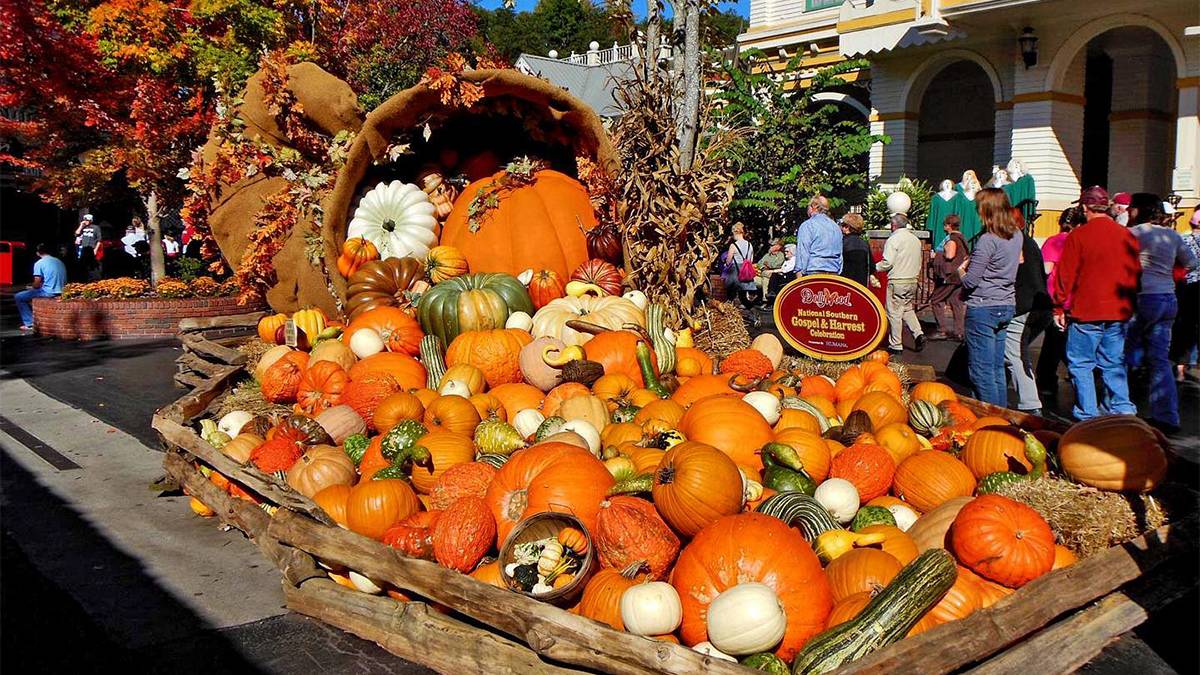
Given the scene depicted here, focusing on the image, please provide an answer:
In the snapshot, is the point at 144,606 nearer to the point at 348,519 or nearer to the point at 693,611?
the point at 348,519

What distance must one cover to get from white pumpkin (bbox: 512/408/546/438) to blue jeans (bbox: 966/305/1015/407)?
374 cm

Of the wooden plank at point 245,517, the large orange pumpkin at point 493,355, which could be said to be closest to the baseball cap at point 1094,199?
the large orange pumpkin at point 493,355

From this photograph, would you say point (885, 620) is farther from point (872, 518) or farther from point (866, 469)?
point (866, 469)

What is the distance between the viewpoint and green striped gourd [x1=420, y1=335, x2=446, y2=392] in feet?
21.7

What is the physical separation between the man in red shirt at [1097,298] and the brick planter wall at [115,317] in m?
12.6

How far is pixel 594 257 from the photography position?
823cm

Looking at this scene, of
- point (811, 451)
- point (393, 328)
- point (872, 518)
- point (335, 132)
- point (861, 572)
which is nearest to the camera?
point (861, 572)

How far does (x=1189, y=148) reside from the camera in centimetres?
1458

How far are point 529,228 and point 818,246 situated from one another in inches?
144

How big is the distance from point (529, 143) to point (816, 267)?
137 inches

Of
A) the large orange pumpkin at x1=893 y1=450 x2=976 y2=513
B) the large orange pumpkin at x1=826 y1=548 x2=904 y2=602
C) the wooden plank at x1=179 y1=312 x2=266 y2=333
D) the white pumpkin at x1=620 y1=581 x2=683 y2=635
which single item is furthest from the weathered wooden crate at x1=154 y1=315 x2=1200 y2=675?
the wooden plank at x1=179 y1=312 x2=266 y2=333

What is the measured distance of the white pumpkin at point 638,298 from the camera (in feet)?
23.5

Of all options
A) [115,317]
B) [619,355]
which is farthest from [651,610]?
[115,317]

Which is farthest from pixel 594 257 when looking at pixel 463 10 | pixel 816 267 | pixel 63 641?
pixel 463 10
